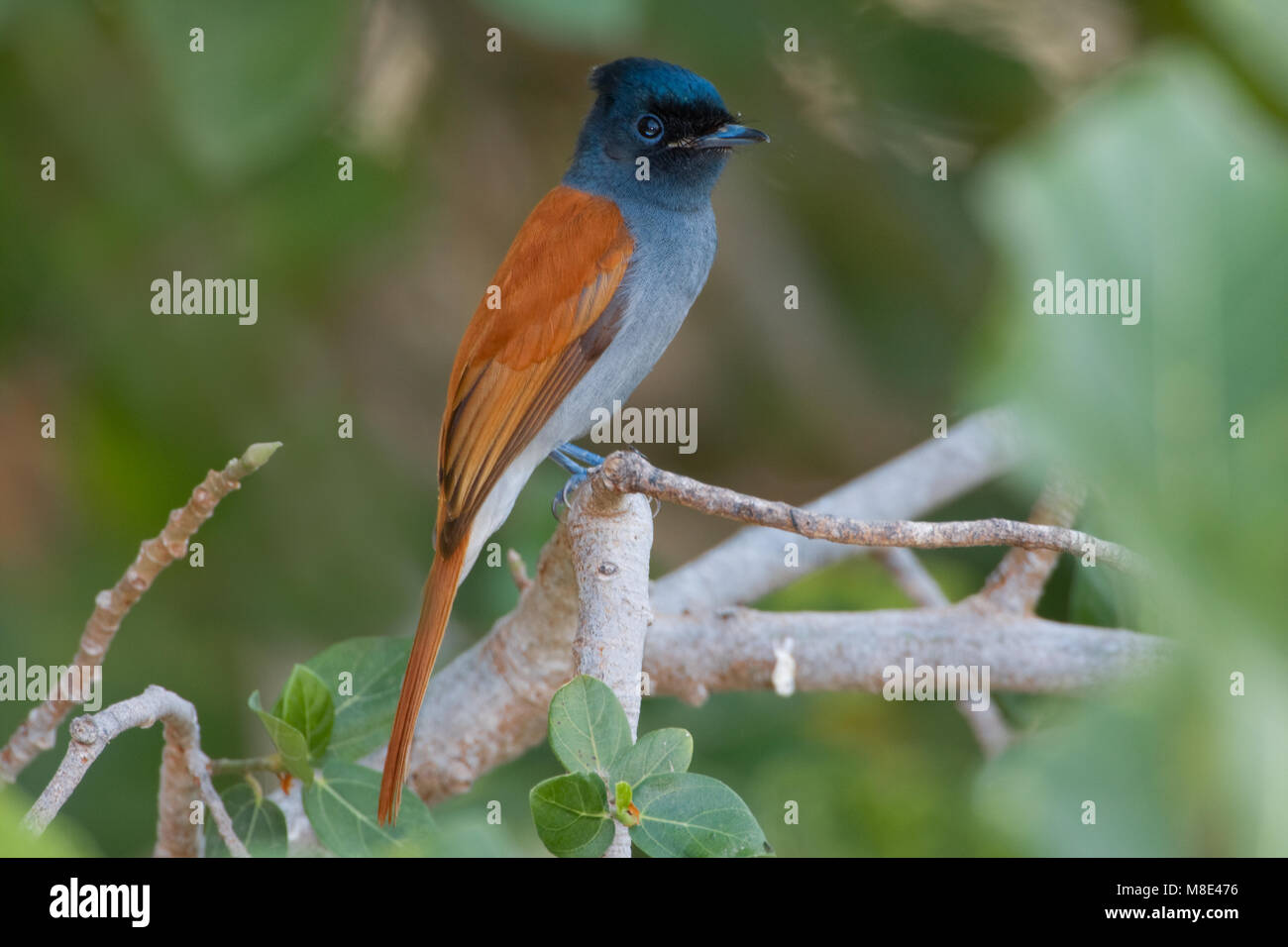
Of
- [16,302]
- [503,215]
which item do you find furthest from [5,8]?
[503,215]

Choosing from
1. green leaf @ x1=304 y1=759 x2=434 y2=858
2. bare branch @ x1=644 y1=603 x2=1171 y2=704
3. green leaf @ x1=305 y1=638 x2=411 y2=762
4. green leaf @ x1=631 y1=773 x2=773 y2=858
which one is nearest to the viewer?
green leaf @ x1=631 y1=773 x2=773 y2=858

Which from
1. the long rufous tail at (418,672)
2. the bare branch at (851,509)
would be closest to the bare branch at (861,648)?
the bare branch at (851,509)

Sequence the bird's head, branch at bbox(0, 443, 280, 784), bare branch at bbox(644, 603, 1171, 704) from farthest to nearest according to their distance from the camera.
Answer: the bird's head < bare branch at bbox(644, 603, 1171, 704) < branch at bbox(0, 443, 280, 784)

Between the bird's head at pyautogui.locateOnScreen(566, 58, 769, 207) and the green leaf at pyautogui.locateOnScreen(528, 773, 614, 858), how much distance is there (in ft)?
6.66

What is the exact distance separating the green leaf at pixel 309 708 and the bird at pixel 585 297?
1.47 ft

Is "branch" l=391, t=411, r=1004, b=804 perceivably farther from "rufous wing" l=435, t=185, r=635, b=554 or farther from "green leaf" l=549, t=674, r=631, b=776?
"green leaf" l=549, t=674, r=631, b=776

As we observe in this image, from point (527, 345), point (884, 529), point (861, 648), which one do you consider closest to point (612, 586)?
point (884, 529)

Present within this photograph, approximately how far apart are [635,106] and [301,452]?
54.9 inches

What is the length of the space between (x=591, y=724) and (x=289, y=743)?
2.56ft

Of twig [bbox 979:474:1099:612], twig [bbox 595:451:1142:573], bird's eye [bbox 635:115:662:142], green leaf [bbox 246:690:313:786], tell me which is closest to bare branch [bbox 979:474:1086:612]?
twig [bbox 979:474:1099:612]

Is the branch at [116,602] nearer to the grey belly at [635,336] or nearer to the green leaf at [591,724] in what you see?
the green leaf at [591,724]

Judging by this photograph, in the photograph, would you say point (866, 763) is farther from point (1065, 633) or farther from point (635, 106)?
point (635, 106)

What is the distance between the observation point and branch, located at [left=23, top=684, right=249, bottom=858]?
1.47 m

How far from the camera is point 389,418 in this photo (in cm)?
498
